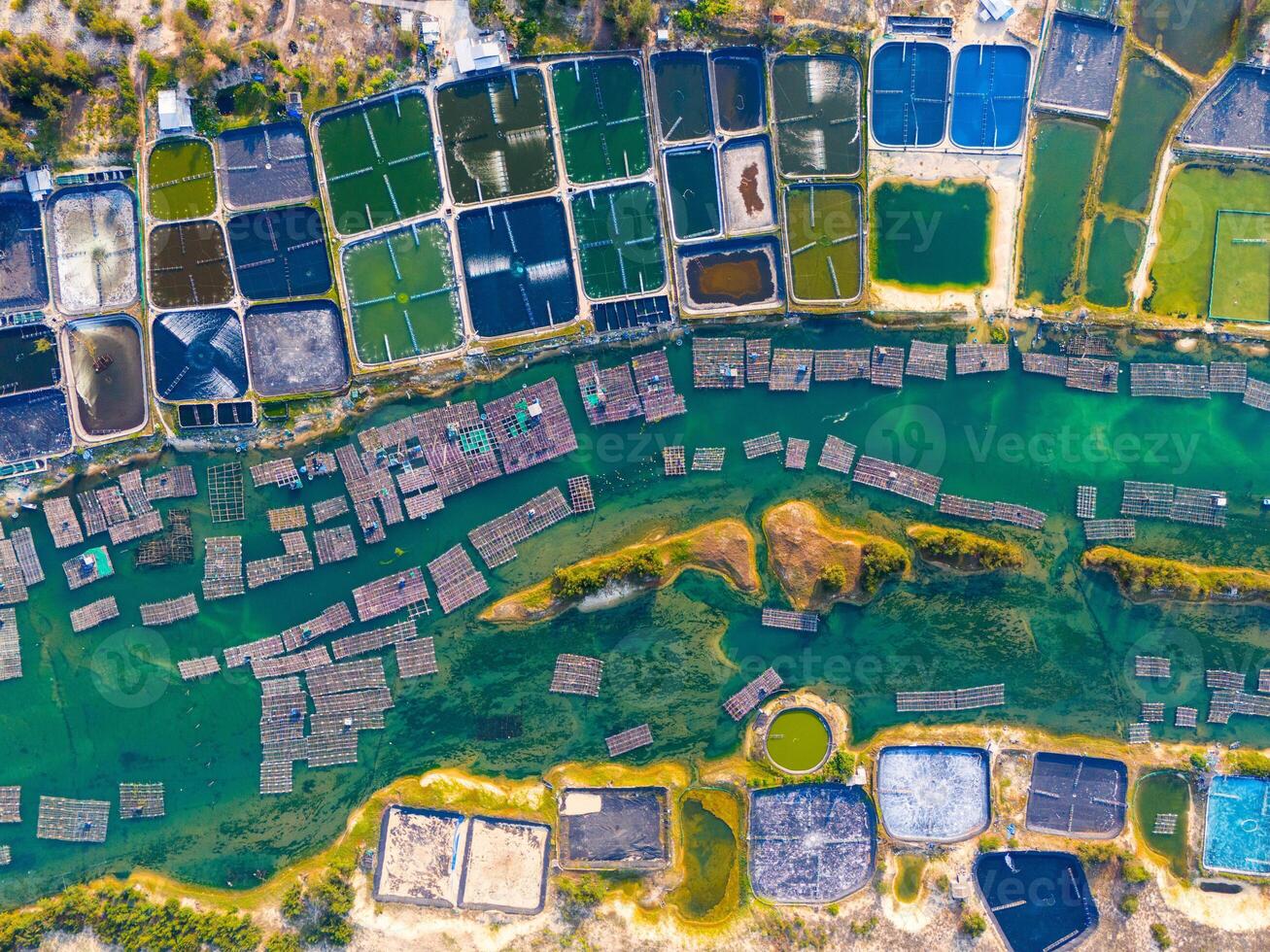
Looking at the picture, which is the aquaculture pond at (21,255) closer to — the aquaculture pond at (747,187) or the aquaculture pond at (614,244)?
the aquaculture pond at (614,244)

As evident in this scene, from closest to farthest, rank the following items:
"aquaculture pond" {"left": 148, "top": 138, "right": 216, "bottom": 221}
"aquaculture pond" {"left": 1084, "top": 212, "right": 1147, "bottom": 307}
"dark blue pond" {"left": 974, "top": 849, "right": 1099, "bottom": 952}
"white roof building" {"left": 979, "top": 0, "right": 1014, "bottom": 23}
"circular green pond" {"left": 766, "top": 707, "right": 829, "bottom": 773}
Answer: "aquaculture pond" {"left": 148, "top": 138, "right": 216, "bottom": 221} < "white roof building" {"left": 979, "top": 0, "right": 1014, "bottom": 23} < "dark blue pond" {"left": 974, "top": 849, "right": 1099, "bottom": 952} < "circular green pond" {"left": 766, "top": 707, "right": 829, "bottom": 773} < "aquaculture pond" {"left": 1084, "top": 212, "right": 1147, "bottom": 307}

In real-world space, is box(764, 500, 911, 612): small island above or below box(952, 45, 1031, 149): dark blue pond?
below

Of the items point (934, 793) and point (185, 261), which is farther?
point (934, 793)

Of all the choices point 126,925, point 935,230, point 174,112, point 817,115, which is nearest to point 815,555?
point 935,230

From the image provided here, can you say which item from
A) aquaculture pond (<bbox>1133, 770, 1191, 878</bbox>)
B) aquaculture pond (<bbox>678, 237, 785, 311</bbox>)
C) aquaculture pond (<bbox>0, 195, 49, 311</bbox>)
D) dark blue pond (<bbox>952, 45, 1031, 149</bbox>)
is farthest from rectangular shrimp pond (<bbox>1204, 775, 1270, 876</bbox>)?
aquaculture pond (<bbox>0, 195, 49, 311</bbox>)

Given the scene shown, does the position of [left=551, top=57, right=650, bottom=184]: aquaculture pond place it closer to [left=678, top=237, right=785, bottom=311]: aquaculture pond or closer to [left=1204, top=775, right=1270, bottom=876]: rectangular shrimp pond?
[left=678, top=237, right=785, bottom=311]: aquaculture pond

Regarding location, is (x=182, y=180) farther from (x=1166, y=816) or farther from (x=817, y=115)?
(x=1166, y=816)


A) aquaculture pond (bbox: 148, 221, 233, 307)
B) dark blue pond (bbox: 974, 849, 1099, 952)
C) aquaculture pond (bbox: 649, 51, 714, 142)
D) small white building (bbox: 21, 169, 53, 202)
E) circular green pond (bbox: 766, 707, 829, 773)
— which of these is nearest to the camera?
small white building (bbox: 21, 169, 53, 202)
